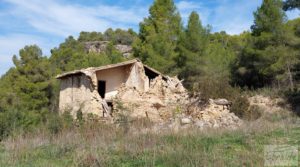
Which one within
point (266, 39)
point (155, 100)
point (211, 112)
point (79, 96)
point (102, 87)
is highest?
point (266, 39)

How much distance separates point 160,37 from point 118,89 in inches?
324

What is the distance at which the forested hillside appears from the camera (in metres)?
26.7

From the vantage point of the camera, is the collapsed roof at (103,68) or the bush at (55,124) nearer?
the bush at (55,124)

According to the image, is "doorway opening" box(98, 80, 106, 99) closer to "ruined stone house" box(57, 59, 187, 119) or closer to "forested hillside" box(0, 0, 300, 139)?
"ruined stone house" box(57, 59, 187, 119)

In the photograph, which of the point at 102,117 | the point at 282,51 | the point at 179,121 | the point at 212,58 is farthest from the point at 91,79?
the point at 282,51

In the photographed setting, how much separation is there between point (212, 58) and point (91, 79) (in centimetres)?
1277

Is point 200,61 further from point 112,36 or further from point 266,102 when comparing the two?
point 112,36

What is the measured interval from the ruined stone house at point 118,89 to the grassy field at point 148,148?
37.1 ft

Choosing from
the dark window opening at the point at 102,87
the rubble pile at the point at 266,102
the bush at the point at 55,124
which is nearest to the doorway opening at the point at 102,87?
the dark window opening at the point at 102,87

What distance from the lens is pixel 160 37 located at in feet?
97.9

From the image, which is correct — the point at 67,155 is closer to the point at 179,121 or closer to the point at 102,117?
the point at 179,121

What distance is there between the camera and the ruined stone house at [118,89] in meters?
22.4

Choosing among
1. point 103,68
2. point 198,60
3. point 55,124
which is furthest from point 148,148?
point 198,60

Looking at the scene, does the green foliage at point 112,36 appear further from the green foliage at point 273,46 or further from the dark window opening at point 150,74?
the dark window opening at point 150,74
